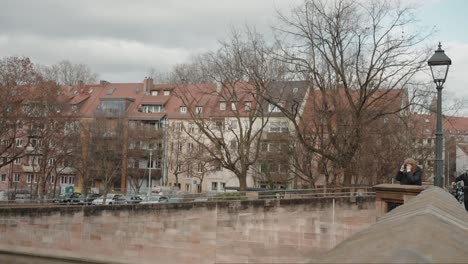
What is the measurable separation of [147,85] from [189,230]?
39.2 meters

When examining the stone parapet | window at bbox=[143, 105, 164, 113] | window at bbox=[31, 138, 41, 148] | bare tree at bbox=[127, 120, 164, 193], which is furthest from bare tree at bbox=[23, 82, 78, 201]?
the stone parapet

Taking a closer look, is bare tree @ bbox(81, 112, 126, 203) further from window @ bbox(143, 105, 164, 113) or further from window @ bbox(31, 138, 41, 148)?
window @ bbox(143, 105, 164, 113)

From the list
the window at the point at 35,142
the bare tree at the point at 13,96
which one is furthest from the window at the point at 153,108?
the bare tree at the point at 13,96

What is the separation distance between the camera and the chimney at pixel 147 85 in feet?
196

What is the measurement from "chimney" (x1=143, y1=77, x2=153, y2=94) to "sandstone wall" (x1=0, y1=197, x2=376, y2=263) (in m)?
36.3

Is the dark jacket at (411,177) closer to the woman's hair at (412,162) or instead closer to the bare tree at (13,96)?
the woman's hair at (412,162)

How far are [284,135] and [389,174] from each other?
8.88 metres

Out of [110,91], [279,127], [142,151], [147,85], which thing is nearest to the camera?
[279,127]

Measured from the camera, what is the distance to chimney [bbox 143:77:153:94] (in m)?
59.6

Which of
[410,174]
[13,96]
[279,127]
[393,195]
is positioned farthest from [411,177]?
[279,127]

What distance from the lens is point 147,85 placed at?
5988 cm

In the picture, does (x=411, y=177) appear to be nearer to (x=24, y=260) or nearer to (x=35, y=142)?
(x=24, y=260)

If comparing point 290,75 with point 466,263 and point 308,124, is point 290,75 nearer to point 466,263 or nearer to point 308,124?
point 308,124

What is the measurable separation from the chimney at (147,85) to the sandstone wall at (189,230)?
119 ft
